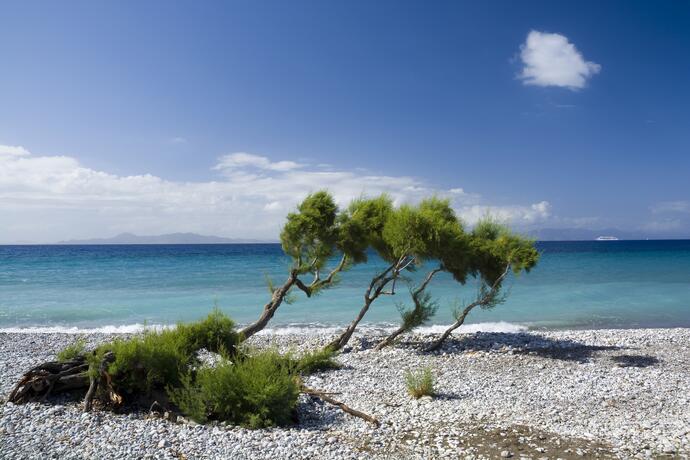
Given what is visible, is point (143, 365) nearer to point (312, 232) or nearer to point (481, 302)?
point (312, 232)

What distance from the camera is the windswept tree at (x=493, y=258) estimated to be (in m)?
15.6

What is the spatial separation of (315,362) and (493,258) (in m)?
7.09

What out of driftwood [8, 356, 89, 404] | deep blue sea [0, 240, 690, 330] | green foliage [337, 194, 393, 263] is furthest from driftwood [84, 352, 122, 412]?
green foliage [337, 194, 393, 263]

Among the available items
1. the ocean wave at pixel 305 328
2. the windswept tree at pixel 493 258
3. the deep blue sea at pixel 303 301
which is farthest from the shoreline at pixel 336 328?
the windswept tree at pixel 493 258

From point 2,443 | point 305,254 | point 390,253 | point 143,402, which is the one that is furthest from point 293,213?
point 2,443

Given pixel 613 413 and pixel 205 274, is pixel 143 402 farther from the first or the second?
pixel 205 274

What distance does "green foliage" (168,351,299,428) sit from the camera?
8359 millimetres

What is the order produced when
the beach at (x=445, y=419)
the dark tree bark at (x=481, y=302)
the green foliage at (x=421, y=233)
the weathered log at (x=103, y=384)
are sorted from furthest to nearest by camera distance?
the dark tree bark at (x=481, y=302) → the green foliage at (x=421, y=233) → the weathered log at (x=103, y=384) → the beach at (x=445, y=419)

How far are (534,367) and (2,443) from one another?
12198 mm

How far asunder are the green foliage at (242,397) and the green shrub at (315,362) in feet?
11.5

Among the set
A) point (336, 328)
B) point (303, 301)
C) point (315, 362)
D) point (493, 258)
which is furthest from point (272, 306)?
point (303, 301)

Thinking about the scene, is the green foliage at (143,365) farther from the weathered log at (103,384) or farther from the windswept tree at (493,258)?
the windswept tree at (493,258)

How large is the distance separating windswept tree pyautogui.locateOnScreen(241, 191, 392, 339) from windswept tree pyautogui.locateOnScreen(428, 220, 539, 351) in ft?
10.9

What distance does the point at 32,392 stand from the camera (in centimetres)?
937
